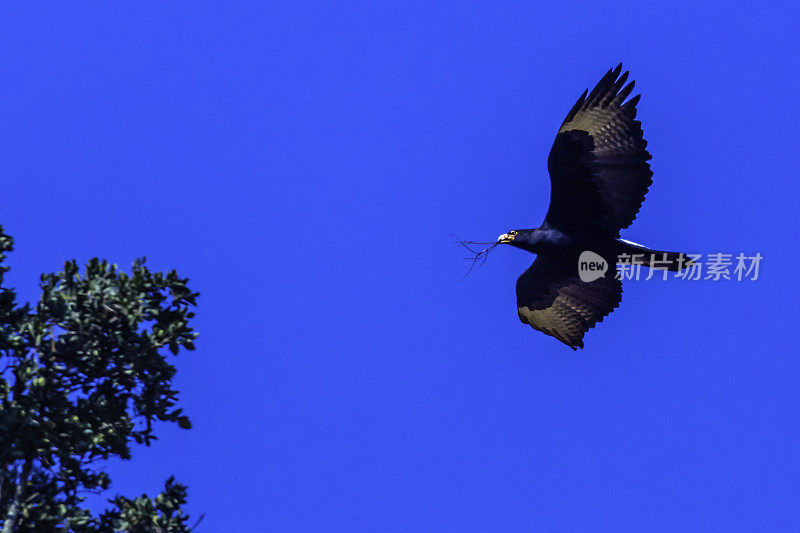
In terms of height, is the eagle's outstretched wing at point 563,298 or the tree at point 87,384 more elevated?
the eagle's outstretched wing at point 563,298

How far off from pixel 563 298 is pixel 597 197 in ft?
6.92

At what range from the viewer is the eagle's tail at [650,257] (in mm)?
14320

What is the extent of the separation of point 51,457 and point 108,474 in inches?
25.7

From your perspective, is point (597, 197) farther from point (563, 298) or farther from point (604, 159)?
point (563, 298)

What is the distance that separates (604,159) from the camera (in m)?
15.0

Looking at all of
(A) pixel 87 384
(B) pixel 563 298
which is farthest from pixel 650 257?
(A) pixel 87 384

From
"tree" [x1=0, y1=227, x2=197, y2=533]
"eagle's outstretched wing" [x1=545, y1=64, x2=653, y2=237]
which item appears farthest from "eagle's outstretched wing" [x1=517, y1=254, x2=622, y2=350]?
"tree" [x1=0, y1=227, x2=197, y2=533]

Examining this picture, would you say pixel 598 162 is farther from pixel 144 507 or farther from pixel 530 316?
pixel 144 507

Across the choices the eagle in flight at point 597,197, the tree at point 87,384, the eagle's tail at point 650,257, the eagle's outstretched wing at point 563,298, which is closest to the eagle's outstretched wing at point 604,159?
the eagle in flight at point 597,197

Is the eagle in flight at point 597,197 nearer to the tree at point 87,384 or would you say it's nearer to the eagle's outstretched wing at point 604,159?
the eagle's outstretched wing at point 604,159

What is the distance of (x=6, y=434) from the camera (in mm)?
10891

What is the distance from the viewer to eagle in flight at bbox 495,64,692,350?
48.6ft

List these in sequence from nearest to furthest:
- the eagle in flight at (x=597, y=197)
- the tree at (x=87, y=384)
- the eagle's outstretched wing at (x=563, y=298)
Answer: the tree at (x=87, y=384) → the eagle in flight at (x=597, y=197) → the eagle's outstretched wing at (x=563, y=298)

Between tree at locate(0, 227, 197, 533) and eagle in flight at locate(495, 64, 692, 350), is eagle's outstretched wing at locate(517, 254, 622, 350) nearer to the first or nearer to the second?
eagle in flight at locate(495, 64, 692, 350)
